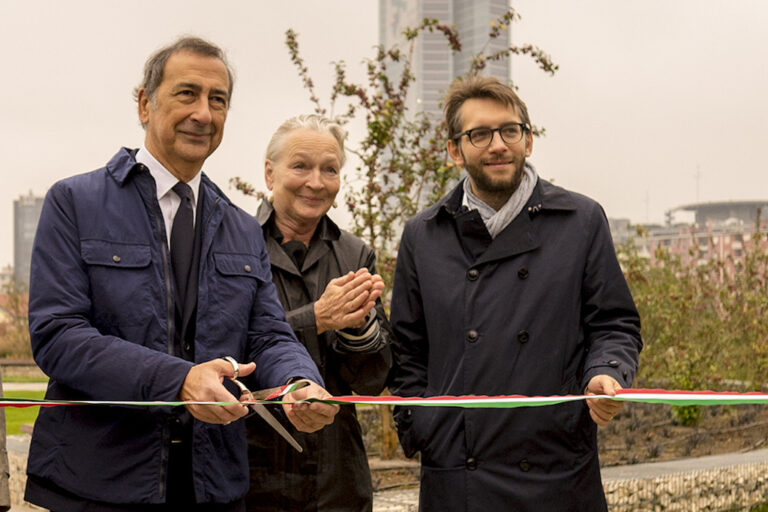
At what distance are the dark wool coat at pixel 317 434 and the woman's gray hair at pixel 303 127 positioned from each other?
239mm

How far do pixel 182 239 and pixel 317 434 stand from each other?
102cm

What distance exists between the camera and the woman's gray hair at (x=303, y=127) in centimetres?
352

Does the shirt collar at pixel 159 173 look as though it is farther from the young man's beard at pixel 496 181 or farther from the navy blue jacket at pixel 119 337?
the young man's beard at pixel 496 181

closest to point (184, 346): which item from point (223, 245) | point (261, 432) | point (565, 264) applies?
point (223, 245)

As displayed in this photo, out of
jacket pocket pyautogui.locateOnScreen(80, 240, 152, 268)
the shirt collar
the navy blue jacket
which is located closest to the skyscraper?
the shirt collar

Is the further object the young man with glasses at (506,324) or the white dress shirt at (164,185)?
the young man with glasses at (506,324)

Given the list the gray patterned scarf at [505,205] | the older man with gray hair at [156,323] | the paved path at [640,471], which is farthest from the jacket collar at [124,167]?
the paved path at [640,471]

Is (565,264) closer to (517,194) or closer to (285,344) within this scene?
(517,194)

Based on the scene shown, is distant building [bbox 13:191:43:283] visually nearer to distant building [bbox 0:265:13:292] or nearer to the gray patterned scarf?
distant building [bbox 0:265:13:292]

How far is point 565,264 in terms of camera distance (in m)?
3.05

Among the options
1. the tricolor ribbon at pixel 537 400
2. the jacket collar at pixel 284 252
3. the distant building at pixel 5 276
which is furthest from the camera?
the distant building at pixel 5 276

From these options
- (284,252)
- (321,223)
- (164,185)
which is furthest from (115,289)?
(321,223)

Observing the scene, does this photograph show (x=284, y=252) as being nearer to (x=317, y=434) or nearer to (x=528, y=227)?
Result: (x=317, y=434)

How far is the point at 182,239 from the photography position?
8.40 ft
